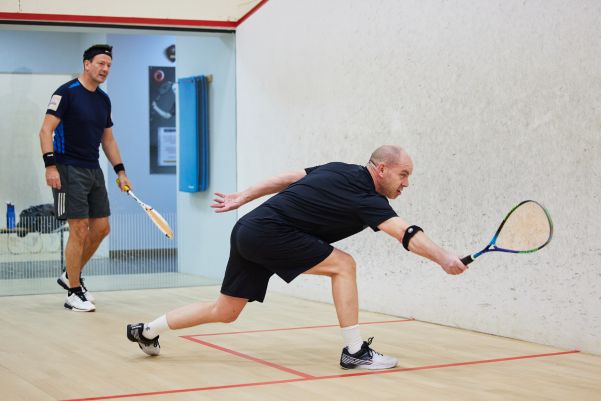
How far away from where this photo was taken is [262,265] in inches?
121

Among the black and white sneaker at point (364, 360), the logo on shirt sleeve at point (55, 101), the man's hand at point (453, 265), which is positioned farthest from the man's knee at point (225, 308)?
the logo on shirt sleeve at point (55, 101)

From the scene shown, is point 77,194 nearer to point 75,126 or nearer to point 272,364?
point 75,126

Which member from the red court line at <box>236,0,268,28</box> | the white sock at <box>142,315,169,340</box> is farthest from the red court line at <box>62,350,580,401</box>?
the red court line at <box>236,0,268,28</box>

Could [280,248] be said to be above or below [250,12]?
below

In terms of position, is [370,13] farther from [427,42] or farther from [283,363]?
[283,363]

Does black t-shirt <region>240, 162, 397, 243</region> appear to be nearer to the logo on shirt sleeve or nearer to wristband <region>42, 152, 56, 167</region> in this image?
wristband <region>42, 152, 56, 167</region>

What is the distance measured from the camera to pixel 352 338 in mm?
3008

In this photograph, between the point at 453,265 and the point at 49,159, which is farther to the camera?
the point at 49,159

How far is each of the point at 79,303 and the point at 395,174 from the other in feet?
7.45

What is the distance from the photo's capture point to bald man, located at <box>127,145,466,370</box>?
293cm

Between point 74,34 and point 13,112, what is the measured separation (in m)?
0.61

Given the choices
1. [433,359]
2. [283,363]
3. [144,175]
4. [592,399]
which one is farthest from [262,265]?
[144,175]

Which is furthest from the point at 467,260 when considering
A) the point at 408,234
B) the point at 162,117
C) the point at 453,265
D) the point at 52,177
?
the point at 162,117

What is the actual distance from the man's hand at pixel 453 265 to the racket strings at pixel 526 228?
0.22 m
